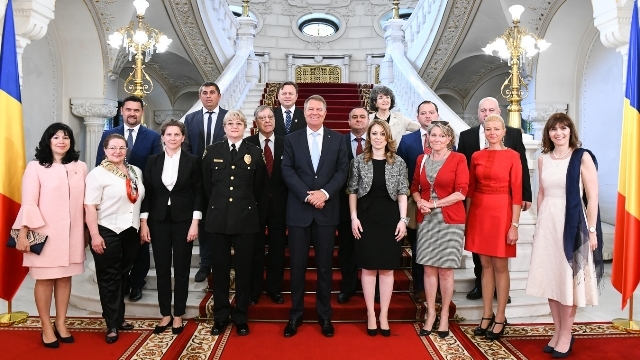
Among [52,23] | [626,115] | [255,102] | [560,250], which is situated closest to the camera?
[560,250]

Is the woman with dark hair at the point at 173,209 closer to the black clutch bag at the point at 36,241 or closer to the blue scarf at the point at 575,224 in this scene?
the black clutch bag at the point at 36,241

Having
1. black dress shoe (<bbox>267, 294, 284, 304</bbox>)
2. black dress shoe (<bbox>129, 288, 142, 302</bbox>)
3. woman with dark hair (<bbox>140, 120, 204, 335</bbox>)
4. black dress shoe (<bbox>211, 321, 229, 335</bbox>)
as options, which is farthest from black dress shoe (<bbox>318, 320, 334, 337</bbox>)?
black dress shoe (<bbox>129, 288, 142, 302</bbox>)

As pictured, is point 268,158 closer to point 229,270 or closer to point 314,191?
point 314,191

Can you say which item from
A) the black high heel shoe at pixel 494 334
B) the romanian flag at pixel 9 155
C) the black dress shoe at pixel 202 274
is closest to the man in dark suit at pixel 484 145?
the black high heel shoe at pixel 494 334

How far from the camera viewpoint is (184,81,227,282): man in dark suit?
420 centimetres

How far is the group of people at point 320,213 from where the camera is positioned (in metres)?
3.22

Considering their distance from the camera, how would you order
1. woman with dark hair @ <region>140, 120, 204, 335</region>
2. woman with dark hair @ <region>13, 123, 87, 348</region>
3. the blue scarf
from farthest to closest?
woman with dark hair @ <region>140, 120, 204, 335</region>
woman with dark hair @ <region>13, 123, 87, 348</region>
the blue scarf

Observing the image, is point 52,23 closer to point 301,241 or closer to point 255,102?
point 255,102

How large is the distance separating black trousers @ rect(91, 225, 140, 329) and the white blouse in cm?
7

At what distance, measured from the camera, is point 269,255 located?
3.95 metres

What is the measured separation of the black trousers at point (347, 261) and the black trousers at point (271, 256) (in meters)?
0.47

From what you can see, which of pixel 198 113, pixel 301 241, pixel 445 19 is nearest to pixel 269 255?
pixel 301 241

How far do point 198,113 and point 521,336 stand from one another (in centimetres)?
317

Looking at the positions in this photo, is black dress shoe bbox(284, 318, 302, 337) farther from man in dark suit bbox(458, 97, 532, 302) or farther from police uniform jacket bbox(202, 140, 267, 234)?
man in dark suit bbox(458, 97, 532, 302)
